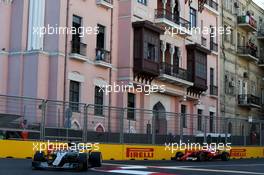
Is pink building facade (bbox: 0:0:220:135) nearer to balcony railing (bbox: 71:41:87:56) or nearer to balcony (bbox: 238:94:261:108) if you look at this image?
balcony railing (bbox: 71:41:87:56)

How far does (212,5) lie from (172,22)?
10108mm

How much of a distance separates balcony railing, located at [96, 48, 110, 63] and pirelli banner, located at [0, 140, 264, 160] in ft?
33.1

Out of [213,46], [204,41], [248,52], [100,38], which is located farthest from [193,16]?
[100,38]

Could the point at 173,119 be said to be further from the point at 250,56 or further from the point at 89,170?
the point at 250,56

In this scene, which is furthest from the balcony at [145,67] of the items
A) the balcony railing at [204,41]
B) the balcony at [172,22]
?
the balcony railing at [204,41]

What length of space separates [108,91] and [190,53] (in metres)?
11.4

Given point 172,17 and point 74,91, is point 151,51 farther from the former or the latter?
point 74,91

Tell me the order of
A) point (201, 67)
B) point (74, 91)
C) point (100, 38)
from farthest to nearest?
1. point (201, 67)
2. point (100, 38)
3. point (74, 91)

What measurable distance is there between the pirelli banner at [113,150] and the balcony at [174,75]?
9.11 m

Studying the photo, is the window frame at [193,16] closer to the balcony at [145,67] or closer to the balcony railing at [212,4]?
the balcony railing at [212,4]

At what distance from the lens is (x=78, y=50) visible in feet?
111

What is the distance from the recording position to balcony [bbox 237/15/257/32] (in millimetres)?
55200

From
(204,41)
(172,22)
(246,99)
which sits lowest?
(246,99)

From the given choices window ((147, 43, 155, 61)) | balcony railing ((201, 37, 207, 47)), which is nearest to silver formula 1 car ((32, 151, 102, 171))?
window ((147, 43, 155, 61))
